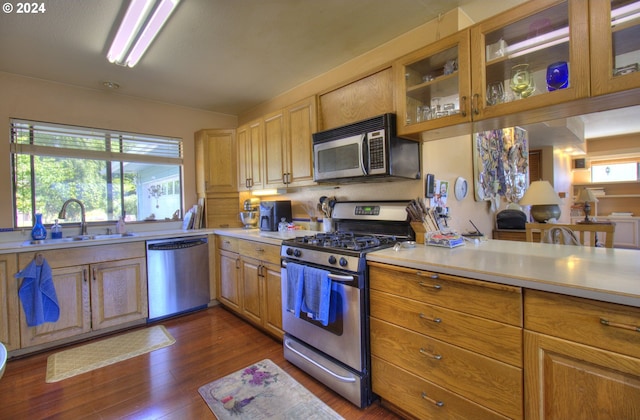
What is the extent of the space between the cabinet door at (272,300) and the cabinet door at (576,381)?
169cm

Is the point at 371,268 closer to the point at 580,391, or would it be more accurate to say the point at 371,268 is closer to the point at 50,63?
the point at 580,391

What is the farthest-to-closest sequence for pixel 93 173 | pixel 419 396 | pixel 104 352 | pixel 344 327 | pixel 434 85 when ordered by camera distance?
1. pixel 93 173
2. pixel 104 352
3. pixel 434 85
4. pixel 344 327
5. pixel 419 396

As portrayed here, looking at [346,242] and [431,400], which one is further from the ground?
[346,242]

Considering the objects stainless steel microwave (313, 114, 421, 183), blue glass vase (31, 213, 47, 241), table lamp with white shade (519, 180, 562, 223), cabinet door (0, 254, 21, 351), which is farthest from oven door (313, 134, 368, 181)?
blue glass vase (31, 213, 47, 241)

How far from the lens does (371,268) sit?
5.43 ft

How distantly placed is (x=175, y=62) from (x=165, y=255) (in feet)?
6.20

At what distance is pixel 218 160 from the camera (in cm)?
361

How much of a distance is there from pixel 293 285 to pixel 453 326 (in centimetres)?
106

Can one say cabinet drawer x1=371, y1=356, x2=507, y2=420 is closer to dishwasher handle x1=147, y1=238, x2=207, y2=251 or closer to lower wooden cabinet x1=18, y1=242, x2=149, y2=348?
dishwasher handle x1=147, y1=238, x2=207, y2=251

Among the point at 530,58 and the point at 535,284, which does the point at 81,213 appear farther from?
the point at 530,58

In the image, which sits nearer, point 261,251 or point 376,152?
point 376,152

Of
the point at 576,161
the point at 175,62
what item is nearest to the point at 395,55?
the point at 175,62

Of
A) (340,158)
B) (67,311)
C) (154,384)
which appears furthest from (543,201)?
(67,311)

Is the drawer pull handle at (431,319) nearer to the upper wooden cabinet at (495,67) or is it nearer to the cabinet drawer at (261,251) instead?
the upper wooden cabinet at (495,67)
